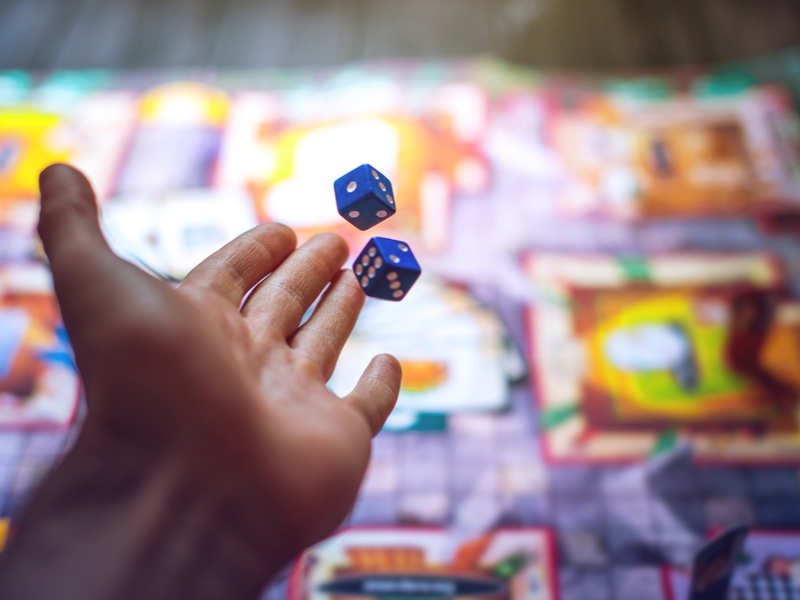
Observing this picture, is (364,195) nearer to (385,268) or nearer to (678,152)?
(385,268)

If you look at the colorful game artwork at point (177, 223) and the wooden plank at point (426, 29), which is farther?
the wooden plank at point (426, 29)

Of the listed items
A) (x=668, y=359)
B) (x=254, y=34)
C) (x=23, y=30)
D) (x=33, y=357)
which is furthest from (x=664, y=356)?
(x=23, y=30)

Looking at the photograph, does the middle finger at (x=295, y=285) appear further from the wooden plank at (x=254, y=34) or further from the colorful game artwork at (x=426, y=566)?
the wooden plank at (x=254, y=34)

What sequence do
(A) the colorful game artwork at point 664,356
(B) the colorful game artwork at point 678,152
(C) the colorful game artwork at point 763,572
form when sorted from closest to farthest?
1. (C) the colorful game artwork at point 763,572
2. (A) the colorful game artwork at point 664,356
3. (B) the colorful game artwork at point 678,152

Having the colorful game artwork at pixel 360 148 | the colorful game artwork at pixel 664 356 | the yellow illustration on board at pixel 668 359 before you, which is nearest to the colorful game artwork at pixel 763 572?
the colorful game artwork at pixel 664 356

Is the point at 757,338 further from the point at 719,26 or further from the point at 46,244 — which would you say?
the point at 46,244

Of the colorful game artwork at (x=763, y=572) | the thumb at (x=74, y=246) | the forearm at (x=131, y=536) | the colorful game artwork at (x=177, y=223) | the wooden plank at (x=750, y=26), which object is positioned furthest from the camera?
the wooden plank at (x=750, y=26)
